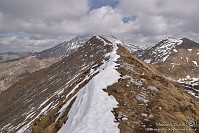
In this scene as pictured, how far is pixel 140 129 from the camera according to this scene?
26125 millimetres

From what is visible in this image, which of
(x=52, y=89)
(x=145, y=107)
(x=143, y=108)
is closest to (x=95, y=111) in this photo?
(x=143, y=108)

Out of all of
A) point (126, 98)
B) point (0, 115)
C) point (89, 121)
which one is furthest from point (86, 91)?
point (0, 115)

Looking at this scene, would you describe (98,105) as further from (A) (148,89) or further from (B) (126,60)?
(B) (126,60)

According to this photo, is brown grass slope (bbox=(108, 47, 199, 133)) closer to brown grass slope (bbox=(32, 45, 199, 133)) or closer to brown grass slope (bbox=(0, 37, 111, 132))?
brown grass slope (bbox=(32, 45, 199, 133))

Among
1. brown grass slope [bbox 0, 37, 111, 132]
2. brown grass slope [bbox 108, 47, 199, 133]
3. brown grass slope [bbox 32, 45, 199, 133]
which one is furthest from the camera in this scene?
brown grass slope [bbox 0, 37, 111, 132]

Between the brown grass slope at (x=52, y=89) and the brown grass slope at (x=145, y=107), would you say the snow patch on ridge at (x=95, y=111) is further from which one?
the brown grass slope at (x=52, y=89)

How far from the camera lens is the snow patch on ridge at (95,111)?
26.6 meters

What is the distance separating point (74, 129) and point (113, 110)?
15.5ft

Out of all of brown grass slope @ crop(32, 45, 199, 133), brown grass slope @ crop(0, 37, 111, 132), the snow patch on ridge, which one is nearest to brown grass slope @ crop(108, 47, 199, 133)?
brown grass slope @ crop(32, 45, 199, 133)

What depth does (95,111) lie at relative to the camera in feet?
97.0

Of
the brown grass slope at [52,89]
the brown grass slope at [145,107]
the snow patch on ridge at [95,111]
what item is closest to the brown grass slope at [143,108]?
the brown grass slope at [145,107]

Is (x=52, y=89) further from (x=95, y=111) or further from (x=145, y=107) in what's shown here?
(x=145, y=107)

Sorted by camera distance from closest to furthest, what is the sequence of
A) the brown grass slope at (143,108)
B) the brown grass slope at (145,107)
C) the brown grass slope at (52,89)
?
the brown grass slope at (145,107)
the brown grass slope at (143,108)
the brown grass slope at (52,89)

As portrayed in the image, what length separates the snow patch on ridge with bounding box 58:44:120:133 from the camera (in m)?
26.6
